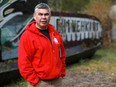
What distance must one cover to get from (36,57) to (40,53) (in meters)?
0.07

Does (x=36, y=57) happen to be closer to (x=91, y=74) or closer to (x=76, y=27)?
(x=91, y=74)

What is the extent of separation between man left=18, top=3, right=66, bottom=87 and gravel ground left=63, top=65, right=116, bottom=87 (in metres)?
5.41

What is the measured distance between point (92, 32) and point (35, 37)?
1605 cm

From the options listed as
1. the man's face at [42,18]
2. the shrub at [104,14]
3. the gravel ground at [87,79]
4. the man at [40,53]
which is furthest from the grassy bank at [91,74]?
the shrub at [104,14]

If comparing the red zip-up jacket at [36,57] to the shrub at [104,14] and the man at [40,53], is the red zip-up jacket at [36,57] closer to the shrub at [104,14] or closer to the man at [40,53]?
the man at [40,53]

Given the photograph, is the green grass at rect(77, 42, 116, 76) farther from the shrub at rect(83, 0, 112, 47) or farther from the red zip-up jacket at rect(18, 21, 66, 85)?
the red zip-up jacket at rect(18, 21, 66, 85)

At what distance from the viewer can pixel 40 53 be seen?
4.64 metres

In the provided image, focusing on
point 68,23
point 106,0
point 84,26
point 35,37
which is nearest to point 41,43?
point 35,37

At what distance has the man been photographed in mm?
4633

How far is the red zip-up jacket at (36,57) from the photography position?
4.63 meters

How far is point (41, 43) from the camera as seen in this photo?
15.3 ft

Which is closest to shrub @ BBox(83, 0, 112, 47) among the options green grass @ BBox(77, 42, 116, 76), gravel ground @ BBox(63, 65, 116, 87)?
green grass @ BBox(77, 42, 116, 76)

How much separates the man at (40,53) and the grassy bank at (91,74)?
5.06 meters

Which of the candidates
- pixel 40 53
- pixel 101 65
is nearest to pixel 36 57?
pixel 40 53
